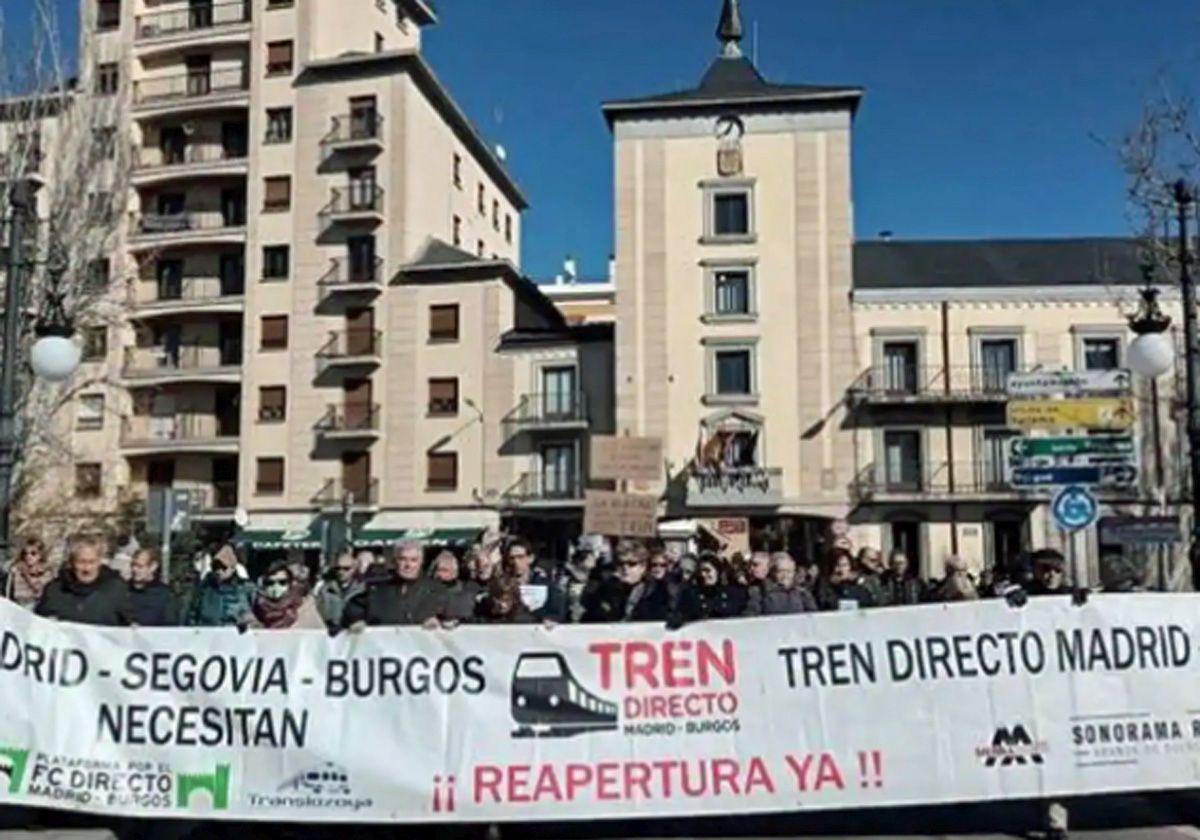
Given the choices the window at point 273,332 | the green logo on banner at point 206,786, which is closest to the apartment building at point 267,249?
the window at point 273,332

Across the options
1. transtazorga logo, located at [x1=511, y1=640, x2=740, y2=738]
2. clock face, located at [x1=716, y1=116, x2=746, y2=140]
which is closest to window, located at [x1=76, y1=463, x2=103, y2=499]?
clock face, located at [x1=716, y1=116, x2=746, y2=140]

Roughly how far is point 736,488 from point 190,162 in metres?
24.3

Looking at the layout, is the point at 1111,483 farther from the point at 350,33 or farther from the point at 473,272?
the point at 350,33

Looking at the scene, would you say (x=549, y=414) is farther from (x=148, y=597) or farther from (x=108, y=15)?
(x=148, y=597)

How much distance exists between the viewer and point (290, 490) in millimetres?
46312

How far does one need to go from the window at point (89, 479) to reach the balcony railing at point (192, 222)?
9.07 metres

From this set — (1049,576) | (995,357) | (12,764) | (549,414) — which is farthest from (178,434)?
(1049,576)

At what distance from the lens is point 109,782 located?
24.5 ft

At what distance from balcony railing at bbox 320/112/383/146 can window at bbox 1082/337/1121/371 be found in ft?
84.2

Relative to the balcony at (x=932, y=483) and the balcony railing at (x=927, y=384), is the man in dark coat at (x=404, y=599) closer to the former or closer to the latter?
the balcony at (x=932, y=483)

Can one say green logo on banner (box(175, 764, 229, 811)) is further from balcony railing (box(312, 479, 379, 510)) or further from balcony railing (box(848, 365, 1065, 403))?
balcony railing (box(312, 479, 379, 510))

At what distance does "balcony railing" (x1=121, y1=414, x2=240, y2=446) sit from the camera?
158 ft

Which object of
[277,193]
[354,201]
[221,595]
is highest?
[277,193]

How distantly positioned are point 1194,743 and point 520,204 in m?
58.8
